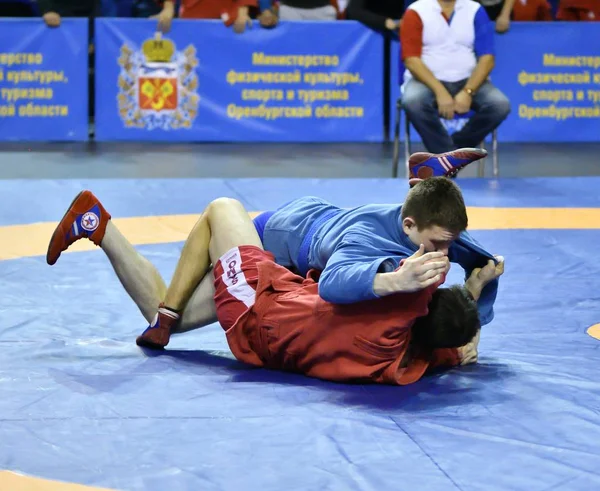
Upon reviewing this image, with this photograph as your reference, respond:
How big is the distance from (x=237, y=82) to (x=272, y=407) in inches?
270

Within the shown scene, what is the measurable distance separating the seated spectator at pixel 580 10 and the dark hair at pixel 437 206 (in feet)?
25.8

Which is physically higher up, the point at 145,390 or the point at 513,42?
the point at 513,42

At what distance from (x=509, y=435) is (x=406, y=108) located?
16.8 feet

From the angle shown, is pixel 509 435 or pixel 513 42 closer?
pixel 509 435

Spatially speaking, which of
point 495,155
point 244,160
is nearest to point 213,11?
point 244,160

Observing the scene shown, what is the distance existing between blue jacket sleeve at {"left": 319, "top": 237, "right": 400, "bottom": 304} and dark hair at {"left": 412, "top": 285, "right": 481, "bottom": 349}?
19 cm

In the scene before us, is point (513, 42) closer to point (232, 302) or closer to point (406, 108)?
point (406, 108)

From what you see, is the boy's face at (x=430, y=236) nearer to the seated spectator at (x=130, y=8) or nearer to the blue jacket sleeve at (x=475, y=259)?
the blue jacket sleeve at (x=475, y=259)

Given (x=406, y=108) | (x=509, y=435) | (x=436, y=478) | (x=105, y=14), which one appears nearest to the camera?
(x=436, y=478)

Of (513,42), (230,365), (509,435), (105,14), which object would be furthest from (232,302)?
(105,14)

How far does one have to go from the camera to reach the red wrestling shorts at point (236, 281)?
3.61 metres

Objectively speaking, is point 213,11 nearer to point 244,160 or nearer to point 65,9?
point 65,9

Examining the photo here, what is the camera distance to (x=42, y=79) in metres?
9.56

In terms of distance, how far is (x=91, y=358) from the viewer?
3695 millimetres
